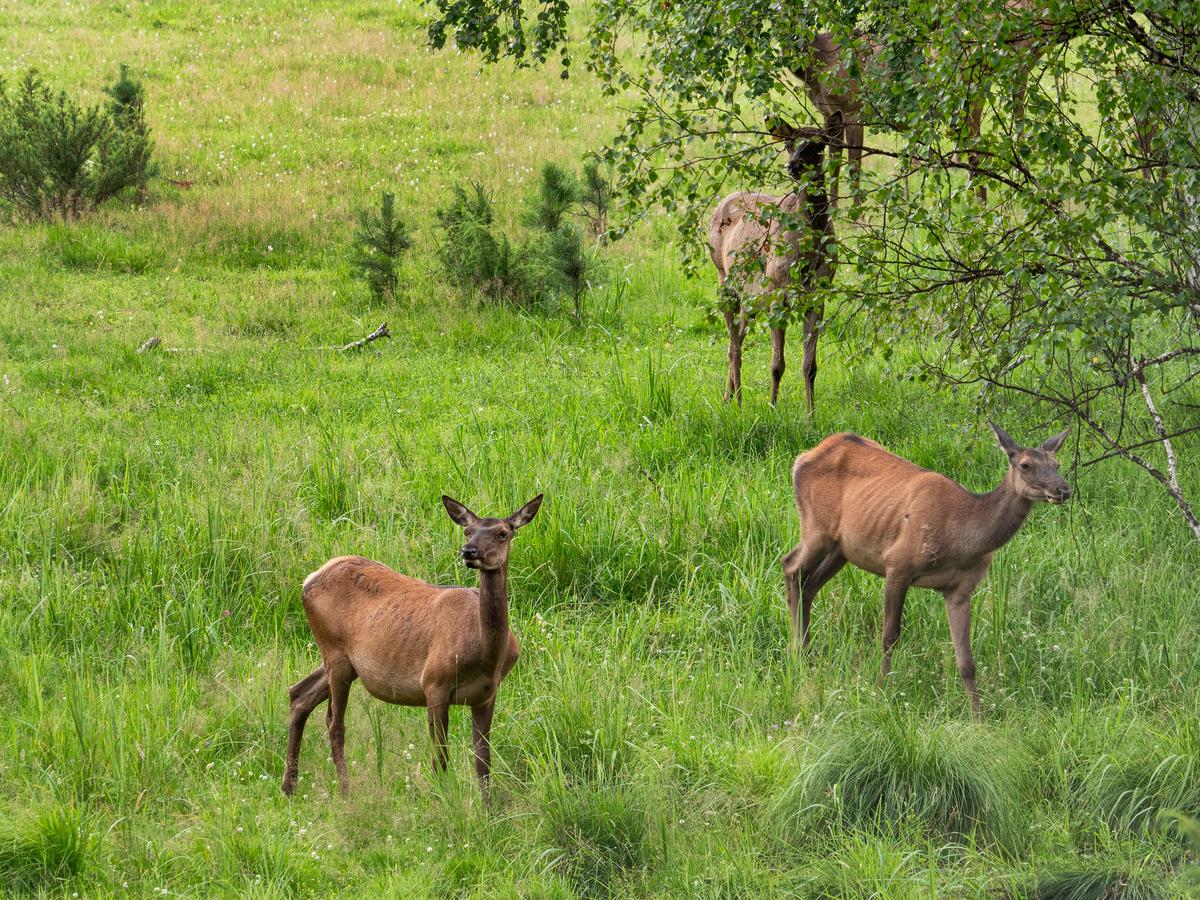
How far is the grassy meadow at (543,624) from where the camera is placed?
5.29 metres

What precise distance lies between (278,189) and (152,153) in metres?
1.87

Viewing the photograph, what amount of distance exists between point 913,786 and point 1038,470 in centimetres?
153

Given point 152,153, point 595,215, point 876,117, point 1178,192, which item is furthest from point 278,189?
point 1178,192

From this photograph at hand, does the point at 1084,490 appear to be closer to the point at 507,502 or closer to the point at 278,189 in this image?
the point at 507,502

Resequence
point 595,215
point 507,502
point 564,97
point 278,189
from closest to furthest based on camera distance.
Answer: point 507,502 < point 595,215 < point 278,189 < point 564,97

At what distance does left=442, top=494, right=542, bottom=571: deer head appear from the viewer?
5.30 metres

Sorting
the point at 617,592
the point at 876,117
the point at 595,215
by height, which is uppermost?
the point at 876,117

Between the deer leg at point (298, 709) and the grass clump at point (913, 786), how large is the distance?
208 cm

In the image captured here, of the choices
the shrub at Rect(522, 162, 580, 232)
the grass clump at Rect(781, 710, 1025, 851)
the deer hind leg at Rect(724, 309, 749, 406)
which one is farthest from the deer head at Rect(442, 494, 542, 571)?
the shrub at Rect(522, 162, 580, 232)

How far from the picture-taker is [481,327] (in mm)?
13414

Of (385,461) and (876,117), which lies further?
(385,461)

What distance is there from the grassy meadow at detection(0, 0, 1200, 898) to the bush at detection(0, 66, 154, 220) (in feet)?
4.63

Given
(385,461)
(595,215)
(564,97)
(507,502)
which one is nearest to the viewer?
(507,502)

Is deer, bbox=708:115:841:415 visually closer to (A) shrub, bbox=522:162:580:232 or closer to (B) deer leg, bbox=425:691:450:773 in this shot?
(A) shrub, bbox=522:162:580:232
